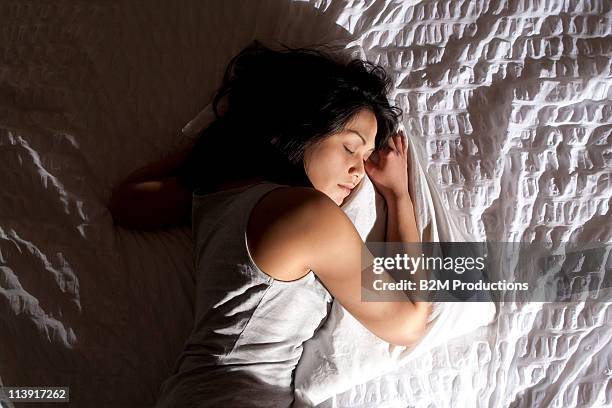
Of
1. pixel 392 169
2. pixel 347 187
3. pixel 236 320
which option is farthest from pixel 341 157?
pixel 236 320

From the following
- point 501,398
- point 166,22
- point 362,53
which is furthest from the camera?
point 166,22

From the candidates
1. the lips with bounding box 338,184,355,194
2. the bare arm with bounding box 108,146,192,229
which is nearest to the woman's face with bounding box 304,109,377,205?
the lips with bounding box 338,184,355,194

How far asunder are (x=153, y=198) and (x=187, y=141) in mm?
163

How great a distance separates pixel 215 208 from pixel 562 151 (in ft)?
2.36

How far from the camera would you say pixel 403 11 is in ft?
4.59

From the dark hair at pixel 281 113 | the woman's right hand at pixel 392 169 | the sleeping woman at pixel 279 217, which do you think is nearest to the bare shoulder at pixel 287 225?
the sleeping woman at pixel 279 217

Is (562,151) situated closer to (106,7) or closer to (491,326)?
(491,326)

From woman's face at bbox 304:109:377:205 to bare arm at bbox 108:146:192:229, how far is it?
31 cm

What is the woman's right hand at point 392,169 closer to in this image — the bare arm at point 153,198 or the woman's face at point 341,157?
the woman's face at point 341,157

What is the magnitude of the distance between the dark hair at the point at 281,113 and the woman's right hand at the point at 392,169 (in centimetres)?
2

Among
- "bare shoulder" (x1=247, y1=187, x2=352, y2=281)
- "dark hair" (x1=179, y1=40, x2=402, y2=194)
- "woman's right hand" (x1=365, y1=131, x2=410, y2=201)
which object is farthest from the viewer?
"woman's right hand" (x1=365, y1=131, x2=410, y2=201)

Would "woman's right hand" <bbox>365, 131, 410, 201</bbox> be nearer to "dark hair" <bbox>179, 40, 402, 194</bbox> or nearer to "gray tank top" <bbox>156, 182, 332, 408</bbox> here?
"dark hair" <bbox>179, 40, 402, 194</bbox>

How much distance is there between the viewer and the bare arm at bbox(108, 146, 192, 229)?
4.28 ft

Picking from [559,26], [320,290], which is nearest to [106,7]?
[320,290]
